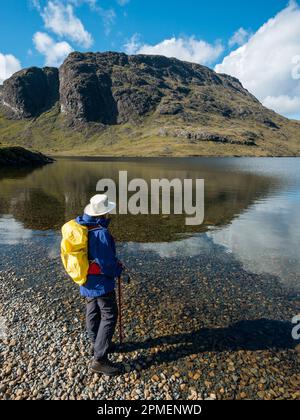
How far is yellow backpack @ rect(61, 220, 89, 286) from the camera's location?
8.93 m

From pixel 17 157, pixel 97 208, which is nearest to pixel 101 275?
pixel 97 208

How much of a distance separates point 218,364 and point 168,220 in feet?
73.8

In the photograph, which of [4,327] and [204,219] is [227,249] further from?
[4,327]

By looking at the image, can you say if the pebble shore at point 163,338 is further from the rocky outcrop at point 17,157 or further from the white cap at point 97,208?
the rocky outcrop at point 17,157

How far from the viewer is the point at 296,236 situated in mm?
27047

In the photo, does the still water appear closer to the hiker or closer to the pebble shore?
the pebble shore

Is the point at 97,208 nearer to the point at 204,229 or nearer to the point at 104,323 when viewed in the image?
the point at 104,323

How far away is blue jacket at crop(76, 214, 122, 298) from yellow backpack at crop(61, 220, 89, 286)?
0.17 metres

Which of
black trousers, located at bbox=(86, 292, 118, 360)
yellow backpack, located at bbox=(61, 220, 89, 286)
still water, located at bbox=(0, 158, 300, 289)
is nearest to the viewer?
yellow backpack, located at bbox=(61, 220, 89, 286)

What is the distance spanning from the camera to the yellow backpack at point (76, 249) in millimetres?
8930

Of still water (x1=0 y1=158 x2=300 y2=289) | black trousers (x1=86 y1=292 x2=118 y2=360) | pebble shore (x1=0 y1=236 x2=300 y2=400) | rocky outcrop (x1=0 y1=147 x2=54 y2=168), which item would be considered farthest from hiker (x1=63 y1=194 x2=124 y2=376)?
rocky outcrop (x1=0 y1=147 x2=54 y2=168)

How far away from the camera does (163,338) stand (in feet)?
37.8

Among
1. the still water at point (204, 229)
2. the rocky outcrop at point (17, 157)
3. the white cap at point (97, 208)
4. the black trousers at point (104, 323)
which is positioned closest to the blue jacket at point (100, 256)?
the white cap at point (97, 208)

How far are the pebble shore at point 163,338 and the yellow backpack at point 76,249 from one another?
128 inches
